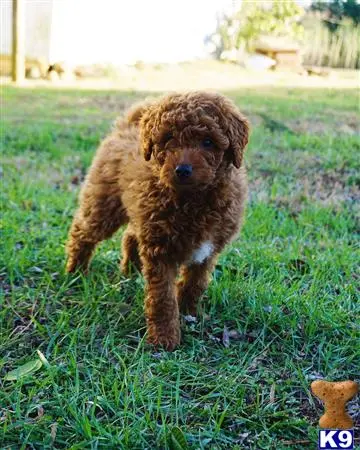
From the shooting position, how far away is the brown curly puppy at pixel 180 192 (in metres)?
3.19

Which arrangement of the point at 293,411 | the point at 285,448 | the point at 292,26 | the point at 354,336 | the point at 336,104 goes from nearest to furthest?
1. the point at 285,448
2. the point at 293,411
3. the point at 354,336
4. the point at 336,104
5. the point at 292,26

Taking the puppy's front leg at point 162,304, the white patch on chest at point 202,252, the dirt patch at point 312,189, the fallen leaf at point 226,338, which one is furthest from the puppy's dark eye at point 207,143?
the dirt patch at point 312,189

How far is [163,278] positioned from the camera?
346 cm

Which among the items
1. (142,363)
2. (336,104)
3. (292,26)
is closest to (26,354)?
(142,363)

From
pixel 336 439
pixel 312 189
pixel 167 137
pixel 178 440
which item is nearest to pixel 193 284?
pixel 167 137

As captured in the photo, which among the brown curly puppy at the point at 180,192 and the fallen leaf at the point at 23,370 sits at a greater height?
the brown curly puppy at the point at 180,192

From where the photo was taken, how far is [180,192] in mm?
3307

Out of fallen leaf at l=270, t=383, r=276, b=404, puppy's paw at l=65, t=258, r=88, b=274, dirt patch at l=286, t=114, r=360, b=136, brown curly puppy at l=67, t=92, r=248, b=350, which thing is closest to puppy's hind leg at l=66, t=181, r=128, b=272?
puppy's paw at l=65, t=258, r=88, b=274

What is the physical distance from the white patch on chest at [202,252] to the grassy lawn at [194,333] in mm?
405

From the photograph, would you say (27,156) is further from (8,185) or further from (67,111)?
(67,111)

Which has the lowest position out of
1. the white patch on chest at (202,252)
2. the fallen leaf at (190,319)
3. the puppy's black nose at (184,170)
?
the fallen leaf at (190,319)

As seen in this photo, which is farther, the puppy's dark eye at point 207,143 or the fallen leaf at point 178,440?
the puppy's dark eye at point 207,143

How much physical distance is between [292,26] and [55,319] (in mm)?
14816

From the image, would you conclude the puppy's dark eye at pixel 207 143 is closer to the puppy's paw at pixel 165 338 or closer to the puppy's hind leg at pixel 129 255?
the puppy's paw at pixel 165 338
